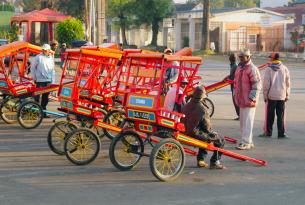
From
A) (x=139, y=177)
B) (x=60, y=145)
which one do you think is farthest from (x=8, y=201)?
(x=60, y=145)

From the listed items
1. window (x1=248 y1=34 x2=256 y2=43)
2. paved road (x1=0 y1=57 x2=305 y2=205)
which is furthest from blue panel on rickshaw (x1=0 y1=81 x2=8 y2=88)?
window (x1=248 y1=34 x2=256 y2=43)

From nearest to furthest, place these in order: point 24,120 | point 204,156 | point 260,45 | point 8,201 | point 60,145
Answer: point 8,201, point 204,156, point 60,145, point 24,120, point 260,45

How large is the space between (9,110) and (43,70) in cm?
130

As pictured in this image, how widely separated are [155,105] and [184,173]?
1205 millimetres

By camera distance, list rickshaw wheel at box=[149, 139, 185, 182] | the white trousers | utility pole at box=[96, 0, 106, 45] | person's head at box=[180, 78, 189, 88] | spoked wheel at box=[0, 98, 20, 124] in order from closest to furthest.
Result: rickshaw wheel at box=[149, 139, 185, 182], the white trousers, person's head at box=[180, 78, 189, 88], spoked wheel at box=[0, 98, 20, 124], utility pole at box=[96, 0, 106, 45]

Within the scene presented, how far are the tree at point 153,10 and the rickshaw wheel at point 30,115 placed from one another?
4582 centimetres

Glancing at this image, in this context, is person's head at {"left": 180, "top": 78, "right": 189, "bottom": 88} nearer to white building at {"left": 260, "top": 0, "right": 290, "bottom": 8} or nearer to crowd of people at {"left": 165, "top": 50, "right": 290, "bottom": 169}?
crowd of people at {"left": 165, "top": 50, "right": 290, "bottom": 169}

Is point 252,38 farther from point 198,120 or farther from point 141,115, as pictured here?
point 141,115

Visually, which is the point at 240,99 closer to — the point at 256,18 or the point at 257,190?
the point at 257,190

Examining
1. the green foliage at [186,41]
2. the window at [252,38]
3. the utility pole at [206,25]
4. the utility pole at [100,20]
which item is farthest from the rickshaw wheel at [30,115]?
the green foliage at [186,41]

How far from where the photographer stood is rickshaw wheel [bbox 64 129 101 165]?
847cm

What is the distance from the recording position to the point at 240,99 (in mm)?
9852

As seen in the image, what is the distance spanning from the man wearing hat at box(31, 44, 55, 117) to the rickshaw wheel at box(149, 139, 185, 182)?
5.84 meters

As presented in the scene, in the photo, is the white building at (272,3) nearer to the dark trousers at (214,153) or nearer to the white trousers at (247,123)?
the white trousers at (247,123)
